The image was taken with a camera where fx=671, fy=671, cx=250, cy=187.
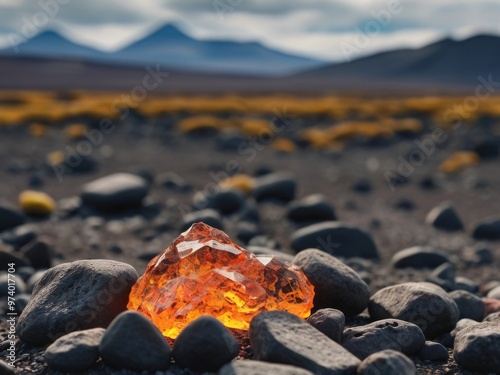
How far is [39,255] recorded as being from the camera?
7.22 m

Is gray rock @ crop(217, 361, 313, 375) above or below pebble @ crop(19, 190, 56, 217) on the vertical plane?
above

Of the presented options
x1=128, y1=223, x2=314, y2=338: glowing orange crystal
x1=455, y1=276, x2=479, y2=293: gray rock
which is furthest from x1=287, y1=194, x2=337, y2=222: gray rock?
x1=128, y1=223, x2=314, y2=338: glowing orange crystal

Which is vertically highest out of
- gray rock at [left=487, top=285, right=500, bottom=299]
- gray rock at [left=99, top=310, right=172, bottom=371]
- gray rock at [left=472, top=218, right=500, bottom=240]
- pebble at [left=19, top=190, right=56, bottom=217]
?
gray rock at [left=99, top=310, right=172, bottom=371]

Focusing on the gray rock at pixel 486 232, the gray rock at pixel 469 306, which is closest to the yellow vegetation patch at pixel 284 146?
the gray rock at pixel 486 232

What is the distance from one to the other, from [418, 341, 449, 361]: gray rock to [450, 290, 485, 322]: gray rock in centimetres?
107

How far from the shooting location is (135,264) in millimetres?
7723

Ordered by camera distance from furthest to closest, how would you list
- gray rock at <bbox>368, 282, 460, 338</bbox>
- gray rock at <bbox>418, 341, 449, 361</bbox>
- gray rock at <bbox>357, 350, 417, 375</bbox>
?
gray rock at <bbox>368, 282, 460, 338</bbox>, gray rock at <bbox>418, 341, 449, 361</bbox>, gray rock at <bbox>357, 350, 417, 375</bbox>

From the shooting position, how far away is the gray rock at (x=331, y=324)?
13.9 feet

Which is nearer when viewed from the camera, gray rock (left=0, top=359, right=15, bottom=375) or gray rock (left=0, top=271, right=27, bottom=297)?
gray rock (left=0, top=359, right=15, bottom=375)

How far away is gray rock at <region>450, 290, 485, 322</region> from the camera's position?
17.9 ft

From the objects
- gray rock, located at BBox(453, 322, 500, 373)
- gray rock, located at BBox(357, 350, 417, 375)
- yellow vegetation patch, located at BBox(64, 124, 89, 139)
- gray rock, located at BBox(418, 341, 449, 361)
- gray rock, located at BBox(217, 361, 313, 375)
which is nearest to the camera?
gray rock, located at BBox(217, 361, 313, 375)

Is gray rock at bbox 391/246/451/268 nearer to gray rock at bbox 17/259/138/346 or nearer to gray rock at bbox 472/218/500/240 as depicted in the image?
gray rock at bbox 472/218/500/240

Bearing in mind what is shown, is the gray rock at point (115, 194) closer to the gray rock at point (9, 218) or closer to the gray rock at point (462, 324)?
the gray rock at point (9, 218)

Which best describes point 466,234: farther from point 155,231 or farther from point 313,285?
point 313,285
